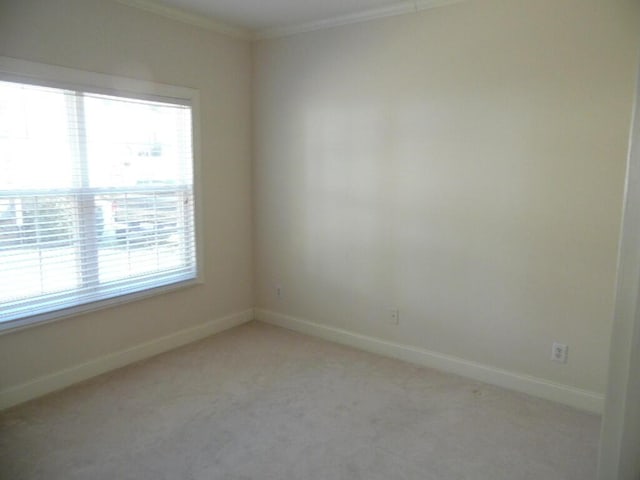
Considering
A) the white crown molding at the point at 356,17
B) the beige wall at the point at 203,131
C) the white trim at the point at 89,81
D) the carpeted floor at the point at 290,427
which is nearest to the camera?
the carpeted floor at the point at 290,427

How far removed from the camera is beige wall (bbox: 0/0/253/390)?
114 inches

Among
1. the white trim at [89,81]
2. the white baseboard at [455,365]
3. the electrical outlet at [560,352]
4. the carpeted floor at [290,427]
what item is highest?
the white trim at [89,81]

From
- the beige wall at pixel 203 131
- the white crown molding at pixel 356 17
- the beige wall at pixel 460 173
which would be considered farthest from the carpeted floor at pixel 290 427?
the white crown molding at pixel 356 17

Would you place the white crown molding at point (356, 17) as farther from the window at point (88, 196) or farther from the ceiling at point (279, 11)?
the window at point (88, 196)

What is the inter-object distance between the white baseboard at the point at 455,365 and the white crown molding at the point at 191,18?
2.52 metres

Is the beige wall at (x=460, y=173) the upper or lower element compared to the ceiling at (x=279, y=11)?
lower

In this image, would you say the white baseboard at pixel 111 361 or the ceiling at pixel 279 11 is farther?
the ceiling at pixel 279 11

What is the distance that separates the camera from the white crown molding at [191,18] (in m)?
3.36

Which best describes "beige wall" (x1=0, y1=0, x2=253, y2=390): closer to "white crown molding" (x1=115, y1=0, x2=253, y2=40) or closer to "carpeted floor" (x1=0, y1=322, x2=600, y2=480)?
"white crown molding" (x1=115, y1=0, x2=253, y2=40)

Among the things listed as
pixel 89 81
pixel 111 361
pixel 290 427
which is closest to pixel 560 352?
pixel 290 427

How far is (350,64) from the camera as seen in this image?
370 centimetres

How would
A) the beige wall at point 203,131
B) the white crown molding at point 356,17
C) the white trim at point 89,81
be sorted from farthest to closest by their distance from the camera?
the white crown molding at point 356,17
the beige wall at point 203,131
the white trim at point 89,81

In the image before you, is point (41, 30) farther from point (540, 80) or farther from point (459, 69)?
point (540, 80)

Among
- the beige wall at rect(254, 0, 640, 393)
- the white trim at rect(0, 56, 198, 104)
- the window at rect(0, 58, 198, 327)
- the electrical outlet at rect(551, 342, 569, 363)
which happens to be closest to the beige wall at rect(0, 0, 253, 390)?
the white trim at rect(0, 56, 198, 104)
